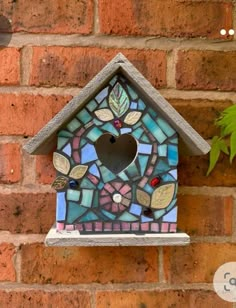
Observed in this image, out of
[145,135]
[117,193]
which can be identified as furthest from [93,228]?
[145,135]

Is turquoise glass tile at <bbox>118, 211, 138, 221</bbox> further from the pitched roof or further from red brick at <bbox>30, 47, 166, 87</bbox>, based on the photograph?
red brick at <bbox>30, 47, 166, 87</bbox>

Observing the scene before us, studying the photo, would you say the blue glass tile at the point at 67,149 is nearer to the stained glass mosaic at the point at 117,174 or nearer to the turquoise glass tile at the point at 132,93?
the stained glass mosaic at the point at 117,174

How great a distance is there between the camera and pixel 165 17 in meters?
1.02

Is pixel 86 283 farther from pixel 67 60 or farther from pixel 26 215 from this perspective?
pixel 67 60

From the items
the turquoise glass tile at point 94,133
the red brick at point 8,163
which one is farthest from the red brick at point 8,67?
the turquoise glass tile at point 94,133

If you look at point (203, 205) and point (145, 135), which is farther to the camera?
point (203, 205)

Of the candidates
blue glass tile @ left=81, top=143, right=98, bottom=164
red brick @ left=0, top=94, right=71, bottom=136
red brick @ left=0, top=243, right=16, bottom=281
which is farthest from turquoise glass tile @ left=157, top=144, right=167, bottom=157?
red brick @ left=0, top=243, right=16, bottom=281

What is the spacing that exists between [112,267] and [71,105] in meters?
0.33

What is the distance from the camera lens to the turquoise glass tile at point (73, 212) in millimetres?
854

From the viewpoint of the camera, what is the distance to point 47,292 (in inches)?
39.2

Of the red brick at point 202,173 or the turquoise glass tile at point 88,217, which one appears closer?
the turquoise glass tile at point 88,217

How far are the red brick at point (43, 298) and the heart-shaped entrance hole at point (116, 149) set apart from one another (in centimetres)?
25

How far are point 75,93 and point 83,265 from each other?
1.02 ft

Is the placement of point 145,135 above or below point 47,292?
above
